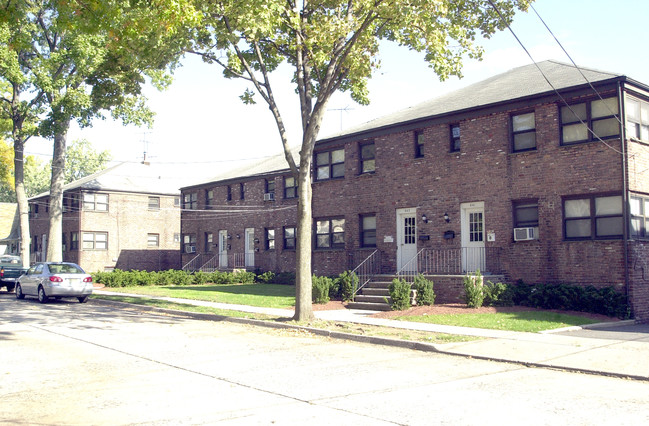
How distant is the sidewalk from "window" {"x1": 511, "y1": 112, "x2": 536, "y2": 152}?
20.8 feet

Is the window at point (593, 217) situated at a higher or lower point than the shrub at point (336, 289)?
higher

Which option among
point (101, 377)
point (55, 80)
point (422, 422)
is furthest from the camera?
point (55, 80)

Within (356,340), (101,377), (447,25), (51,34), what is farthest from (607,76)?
(51,34)

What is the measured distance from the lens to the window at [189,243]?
39.3 metres

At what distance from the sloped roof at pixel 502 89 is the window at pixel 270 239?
8438 millimetres

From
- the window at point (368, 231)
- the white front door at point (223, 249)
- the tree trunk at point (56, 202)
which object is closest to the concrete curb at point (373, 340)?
the window at point (368, 231)

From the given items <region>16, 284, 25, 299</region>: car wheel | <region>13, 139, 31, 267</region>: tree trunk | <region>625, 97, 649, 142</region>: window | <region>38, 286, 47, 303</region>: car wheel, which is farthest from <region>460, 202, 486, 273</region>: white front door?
<region>13, 139, 31, 267</region>: tree trunk

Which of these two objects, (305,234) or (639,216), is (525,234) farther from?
(305,234)

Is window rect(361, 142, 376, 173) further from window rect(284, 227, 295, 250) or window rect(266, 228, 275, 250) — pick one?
window rect(266, 228, 275, 250)

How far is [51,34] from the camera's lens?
30.9m

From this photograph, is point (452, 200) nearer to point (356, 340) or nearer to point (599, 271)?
point (599, 271)

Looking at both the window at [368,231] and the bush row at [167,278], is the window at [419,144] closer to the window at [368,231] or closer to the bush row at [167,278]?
the window at [368,231]

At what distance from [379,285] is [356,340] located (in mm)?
7664

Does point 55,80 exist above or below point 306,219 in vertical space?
above
